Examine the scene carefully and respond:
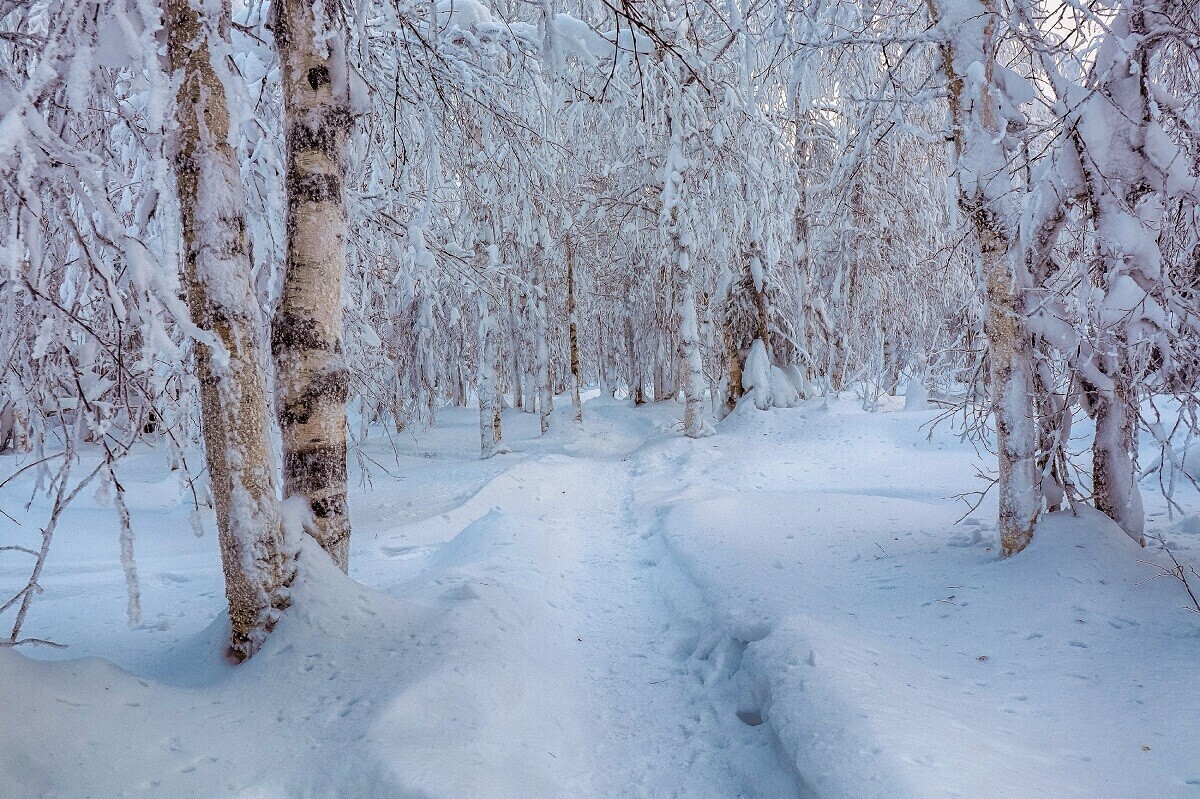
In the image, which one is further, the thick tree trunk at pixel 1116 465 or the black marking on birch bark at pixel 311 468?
the thick tree trunk at pixel 1116 465

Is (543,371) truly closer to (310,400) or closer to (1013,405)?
(1013,405)

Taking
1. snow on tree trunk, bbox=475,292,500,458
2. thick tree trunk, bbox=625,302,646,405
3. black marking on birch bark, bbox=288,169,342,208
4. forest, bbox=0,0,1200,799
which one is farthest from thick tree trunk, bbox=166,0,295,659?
thick tree trunk, bbox=625,302,646,405

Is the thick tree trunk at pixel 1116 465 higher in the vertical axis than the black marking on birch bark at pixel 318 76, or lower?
lower

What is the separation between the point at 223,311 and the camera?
276cm

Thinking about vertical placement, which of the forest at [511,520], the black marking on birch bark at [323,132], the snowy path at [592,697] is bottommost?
the snowy path at [592,697]

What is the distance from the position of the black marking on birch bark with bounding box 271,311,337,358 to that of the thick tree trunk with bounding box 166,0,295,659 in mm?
314

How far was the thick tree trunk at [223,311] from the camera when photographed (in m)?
2.73

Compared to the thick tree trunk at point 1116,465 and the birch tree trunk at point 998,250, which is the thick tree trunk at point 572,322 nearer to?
the birch tree trunk at point 998,250

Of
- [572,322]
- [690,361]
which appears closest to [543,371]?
[572,322]

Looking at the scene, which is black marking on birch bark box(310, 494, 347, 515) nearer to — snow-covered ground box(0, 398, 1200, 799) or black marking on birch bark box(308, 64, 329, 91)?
snow-covered ground box(0, 398, 1200, 799)

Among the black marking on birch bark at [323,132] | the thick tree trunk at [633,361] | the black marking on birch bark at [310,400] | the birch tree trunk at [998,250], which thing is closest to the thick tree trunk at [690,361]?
the birch tree trunk at [998,250]

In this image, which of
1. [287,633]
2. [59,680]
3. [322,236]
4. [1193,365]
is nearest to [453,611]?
[287,633]

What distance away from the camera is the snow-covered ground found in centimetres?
220

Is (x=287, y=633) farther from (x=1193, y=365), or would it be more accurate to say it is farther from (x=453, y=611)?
(x=1193, y=365)
